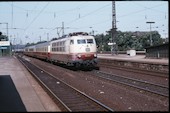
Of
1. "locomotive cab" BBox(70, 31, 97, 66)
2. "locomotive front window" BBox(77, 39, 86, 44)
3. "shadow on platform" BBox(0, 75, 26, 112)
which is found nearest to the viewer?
"shadow on platform" BBox(0, 75, 26, 112)

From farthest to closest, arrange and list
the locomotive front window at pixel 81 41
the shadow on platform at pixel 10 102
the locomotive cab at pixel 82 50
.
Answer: the locomotive front window at pixel 81 41 < the locomotive cab at pixel 82 50 < the shadow on platform at pixel 10 102

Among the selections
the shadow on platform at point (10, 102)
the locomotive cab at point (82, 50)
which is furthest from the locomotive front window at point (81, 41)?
the shadow on platform at point (10, 102)

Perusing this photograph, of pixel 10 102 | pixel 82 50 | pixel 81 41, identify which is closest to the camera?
pixel 10 102

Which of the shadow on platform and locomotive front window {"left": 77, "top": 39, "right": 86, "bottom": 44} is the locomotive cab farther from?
the shadow on platform

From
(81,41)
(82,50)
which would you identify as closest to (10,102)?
(82,50)

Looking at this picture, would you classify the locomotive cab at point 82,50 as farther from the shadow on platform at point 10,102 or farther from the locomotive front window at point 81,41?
the shadow on platform at point 10,102

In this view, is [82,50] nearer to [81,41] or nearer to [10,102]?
[81,41]

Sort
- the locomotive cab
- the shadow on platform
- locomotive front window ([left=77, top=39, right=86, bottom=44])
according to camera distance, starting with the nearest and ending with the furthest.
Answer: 1. the shadow on platform
2. the locomotive cab
3. locomotive front window ([left=77, top=39, right=86, bottom=44])

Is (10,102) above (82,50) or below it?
below

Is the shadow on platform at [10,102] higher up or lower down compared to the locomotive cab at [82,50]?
lower down

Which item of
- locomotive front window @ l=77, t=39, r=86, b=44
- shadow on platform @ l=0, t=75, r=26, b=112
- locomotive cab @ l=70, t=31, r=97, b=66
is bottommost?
shadow on platform @ l=0, t=75, r=26, b=112

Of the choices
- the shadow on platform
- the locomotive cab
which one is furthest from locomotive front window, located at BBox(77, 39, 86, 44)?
the shadow on platform

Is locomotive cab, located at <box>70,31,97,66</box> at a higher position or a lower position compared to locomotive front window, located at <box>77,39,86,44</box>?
lower

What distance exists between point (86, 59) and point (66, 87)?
28.5 feet
